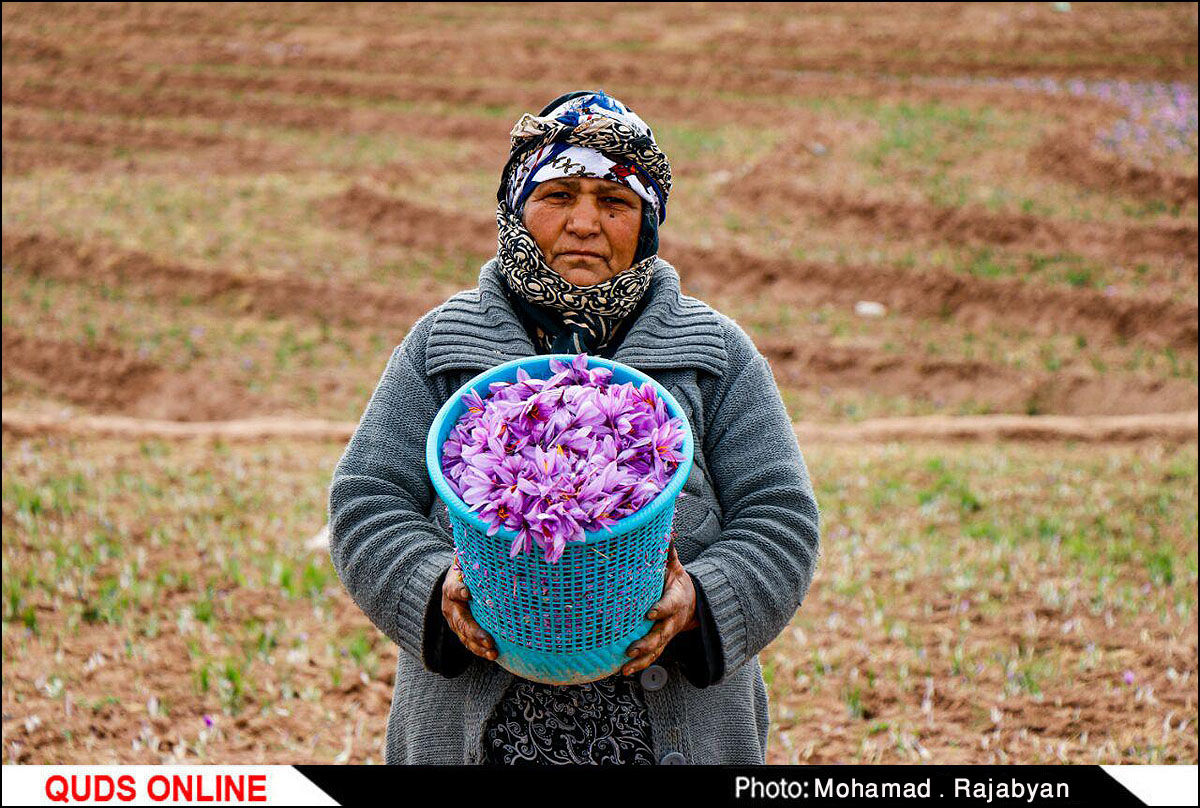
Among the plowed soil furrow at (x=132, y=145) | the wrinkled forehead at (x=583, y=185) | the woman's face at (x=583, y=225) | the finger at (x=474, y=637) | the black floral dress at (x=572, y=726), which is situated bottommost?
the plowed soil furrow at (x=132, y=145)

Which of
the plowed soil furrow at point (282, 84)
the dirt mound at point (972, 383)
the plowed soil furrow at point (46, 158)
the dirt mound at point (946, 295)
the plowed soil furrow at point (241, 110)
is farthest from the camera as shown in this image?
the plowed soil furrow at point (282, 84)

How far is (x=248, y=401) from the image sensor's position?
1026cm

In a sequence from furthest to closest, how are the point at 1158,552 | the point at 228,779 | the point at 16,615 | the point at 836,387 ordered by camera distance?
the point at 836,387
the point at 1158,552
the point at 16,615
the point at 228,779

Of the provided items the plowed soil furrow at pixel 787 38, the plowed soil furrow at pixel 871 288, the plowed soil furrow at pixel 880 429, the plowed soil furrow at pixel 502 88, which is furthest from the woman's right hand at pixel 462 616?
the plowed soil furrow at pixel 787 38

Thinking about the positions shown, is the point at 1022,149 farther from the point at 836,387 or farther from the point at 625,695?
the point at 625,695

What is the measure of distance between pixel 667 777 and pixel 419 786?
1.87 feet

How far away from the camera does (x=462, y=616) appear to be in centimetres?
207

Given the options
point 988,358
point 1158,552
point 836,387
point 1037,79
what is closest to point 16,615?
point 1158,552

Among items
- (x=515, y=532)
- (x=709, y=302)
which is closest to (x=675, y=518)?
(x=515, y=532)

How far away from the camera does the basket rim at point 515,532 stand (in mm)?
1849

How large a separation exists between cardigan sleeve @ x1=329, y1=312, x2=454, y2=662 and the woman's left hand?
419mm

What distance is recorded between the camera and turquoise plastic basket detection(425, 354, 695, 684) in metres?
1.90

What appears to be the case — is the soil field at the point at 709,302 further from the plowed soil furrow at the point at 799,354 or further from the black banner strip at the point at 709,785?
the black banner strip at the point at 709,785

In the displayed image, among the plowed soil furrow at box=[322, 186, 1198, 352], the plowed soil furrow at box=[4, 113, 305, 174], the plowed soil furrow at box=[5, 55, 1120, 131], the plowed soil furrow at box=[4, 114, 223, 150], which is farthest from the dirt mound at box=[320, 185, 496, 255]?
the plowed soil furrow at box=[5, 55, 1120, 131]
